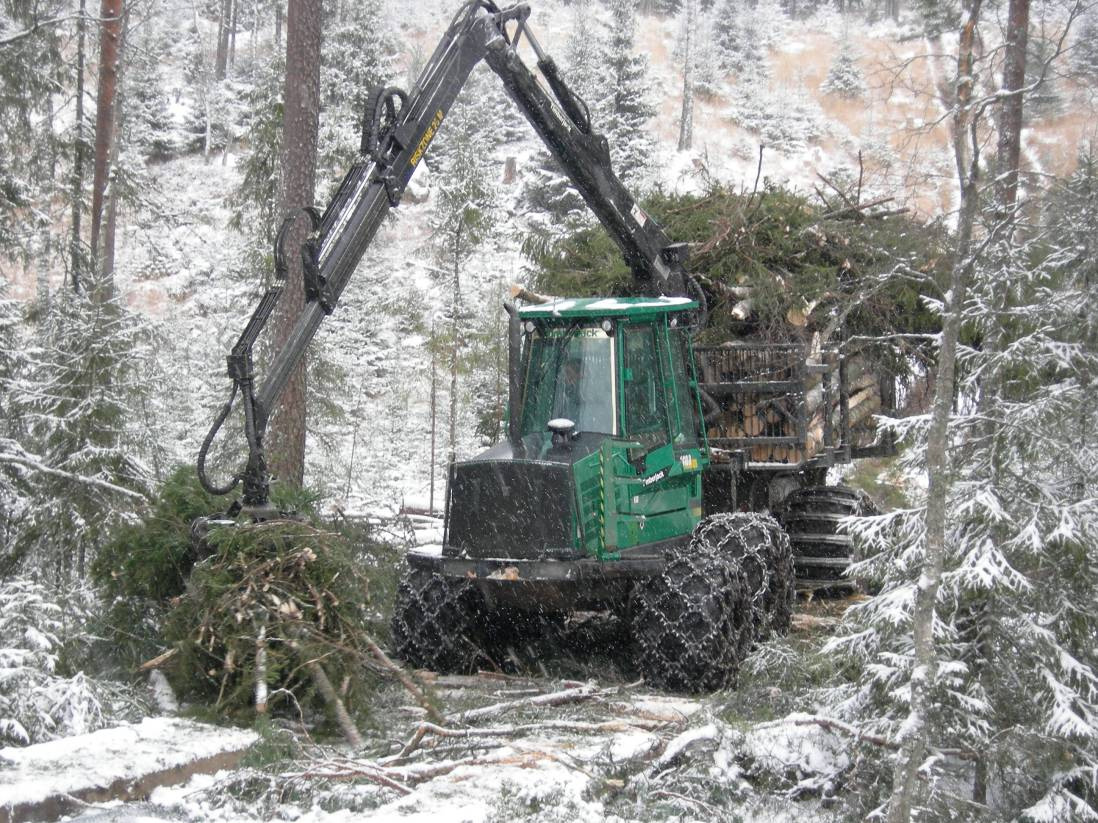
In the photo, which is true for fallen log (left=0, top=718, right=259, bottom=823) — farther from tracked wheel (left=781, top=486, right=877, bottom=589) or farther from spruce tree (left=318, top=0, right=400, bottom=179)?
spruce tree (left=318, top=0, right=400, bottom=179)

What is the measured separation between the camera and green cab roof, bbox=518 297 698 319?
8.27m

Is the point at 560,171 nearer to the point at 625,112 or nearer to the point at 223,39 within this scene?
the point at 625,112

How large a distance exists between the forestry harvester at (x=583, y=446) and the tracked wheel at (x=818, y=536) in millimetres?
1137

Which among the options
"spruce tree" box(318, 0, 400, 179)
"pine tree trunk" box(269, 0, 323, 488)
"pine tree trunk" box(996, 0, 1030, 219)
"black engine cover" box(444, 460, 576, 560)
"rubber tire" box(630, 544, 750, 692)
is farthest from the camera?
"spruce tree" box(318, 0, 400, 179)

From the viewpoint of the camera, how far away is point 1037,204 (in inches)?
227

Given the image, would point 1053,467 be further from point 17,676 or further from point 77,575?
point 77,575

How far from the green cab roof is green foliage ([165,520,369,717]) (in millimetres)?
2722

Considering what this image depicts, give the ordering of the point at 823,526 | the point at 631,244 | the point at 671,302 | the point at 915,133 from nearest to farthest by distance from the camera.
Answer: the point at 915,133, the point at 671,302, the point at 631,244, the point at 823,526

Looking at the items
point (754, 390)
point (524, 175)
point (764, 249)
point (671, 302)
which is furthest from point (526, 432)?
point (524, 175)

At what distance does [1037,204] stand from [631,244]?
407cm

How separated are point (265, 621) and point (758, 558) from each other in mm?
3902

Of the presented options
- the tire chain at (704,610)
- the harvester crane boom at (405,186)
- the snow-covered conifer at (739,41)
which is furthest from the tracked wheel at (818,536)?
the snow-covered conifer at (739,41)

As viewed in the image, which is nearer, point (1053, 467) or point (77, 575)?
point (1053, 467)

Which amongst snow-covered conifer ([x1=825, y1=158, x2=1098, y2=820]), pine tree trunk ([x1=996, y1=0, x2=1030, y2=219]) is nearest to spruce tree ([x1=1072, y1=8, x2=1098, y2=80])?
pine tree trunk ([x1=996, y1=0, x2=1030, y2=219])
